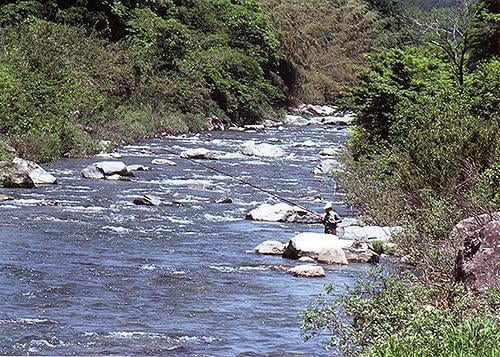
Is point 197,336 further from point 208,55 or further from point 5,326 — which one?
point 208,55

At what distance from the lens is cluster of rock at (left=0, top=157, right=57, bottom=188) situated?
17.0 meters

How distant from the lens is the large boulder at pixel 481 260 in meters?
7.63

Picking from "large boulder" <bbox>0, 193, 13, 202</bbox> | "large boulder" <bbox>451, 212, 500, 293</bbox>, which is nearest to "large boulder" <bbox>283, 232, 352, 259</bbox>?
"large boulder" <bbox>451, 212, 500, 293</bbox>

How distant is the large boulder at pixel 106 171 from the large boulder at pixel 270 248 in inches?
307

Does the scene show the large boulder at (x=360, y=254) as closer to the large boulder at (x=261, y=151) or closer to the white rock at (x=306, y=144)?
the large boulder at (x=261, y=151)

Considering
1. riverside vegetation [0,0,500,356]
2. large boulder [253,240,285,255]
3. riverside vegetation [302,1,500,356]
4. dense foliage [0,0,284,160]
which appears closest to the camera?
riverside vegetation [302,1,500,356]

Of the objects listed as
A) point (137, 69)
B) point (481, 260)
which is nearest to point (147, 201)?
point (481, 260)

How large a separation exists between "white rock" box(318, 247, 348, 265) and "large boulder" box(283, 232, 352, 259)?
0.05 meters

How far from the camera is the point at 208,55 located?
37.7 meters

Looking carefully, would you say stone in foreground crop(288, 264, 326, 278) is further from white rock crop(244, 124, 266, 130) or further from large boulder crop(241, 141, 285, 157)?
white rock crop(244, 124, 266, 130)

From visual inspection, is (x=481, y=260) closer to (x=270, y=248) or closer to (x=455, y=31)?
(x=270, y=248)

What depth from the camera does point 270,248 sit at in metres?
12.2

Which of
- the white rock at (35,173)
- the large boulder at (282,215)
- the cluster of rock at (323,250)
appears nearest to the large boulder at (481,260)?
the cluster of rock at (323,250)

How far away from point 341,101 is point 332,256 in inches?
333
